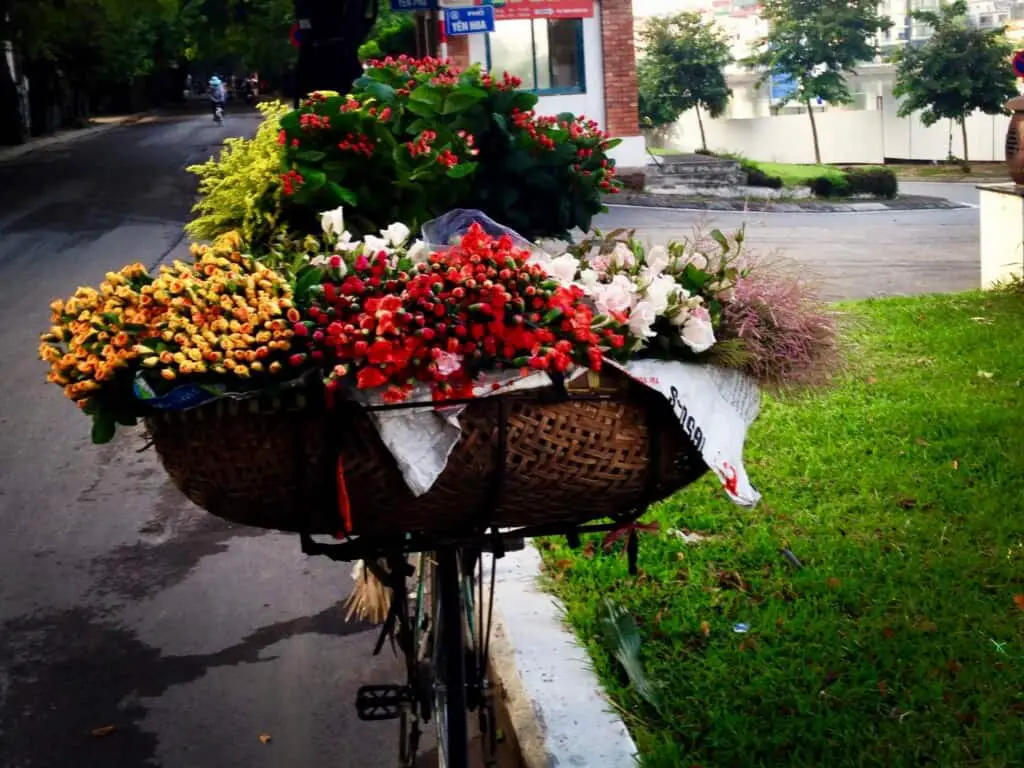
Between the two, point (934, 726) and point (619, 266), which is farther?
point (934, 726)

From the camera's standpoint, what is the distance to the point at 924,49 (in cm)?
3469

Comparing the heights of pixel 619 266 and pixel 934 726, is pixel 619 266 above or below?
above

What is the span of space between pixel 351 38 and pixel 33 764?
10713 millimetres

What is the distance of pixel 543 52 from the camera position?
23906mm

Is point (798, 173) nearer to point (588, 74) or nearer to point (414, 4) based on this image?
point (588, 74)

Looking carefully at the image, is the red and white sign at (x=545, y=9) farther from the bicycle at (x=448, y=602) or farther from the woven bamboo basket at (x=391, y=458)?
the woven bamboo basket at (x=391, y=458)

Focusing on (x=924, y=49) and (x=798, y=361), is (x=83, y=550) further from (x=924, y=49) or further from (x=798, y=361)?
(x=924, y=49)

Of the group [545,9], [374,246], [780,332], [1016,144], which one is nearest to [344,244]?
[374,246]

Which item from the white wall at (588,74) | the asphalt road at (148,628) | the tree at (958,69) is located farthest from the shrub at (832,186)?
the asphalt road at (148,628)

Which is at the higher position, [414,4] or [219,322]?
[414,4]

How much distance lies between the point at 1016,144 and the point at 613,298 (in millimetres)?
9041

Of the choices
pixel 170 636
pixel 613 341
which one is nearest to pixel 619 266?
pixel 613 341

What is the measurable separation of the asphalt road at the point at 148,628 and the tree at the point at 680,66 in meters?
31.8

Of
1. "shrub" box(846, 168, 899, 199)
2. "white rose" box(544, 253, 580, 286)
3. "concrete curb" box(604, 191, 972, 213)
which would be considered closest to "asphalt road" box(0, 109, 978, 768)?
"white rose" box(544, 253, 580, 286)
